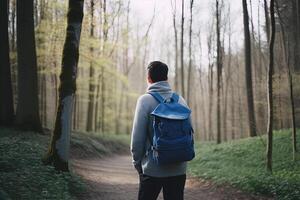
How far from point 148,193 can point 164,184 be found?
0.56 feet

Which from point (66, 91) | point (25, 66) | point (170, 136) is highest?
point (25, 66)

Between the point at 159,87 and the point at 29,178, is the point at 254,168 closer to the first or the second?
the point at 29,178

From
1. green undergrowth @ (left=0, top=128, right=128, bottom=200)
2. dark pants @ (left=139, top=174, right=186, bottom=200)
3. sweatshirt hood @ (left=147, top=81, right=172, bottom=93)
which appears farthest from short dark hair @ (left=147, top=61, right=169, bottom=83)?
green undergrowth @ (left=0, top=128, right=128, bottom=200)

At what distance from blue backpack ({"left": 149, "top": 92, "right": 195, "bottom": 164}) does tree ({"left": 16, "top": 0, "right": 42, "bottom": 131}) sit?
10.7m

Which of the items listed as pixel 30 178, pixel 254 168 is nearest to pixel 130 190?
pixel 30 178

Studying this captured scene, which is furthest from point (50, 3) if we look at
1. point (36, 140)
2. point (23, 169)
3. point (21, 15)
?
point (23, 169)

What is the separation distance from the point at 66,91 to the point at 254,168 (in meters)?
8.15

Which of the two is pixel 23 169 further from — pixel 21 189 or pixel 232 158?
pixel 232 158

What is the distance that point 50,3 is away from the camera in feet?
66.1

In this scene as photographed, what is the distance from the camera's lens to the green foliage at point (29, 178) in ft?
19.3

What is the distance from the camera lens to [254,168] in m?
13.1

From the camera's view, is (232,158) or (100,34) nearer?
(232,158)

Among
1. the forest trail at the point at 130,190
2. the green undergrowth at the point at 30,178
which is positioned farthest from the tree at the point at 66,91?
the forest trail at the point at 130,190

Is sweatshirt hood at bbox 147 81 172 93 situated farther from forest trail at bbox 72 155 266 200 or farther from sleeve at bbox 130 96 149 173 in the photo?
forest trail at bbox 72 155 266 200
